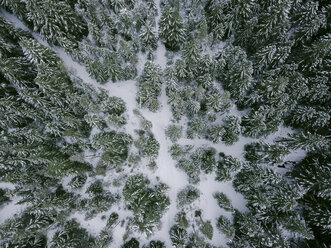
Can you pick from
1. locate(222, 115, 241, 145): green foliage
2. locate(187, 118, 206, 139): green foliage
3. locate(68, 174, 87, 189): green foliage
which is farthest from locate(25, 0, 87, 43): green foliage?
locate(222, 115, 241, 145): green foliage

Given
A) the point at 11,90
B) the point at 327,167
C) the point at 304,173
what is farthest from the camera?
the point at 11,90

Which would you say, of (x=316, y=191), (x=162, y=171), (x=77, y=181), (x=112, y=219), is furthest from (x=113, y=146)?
(x=316, y=191)

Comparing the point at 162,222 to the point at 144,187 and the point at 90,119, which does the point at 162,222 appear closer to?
the point at 144,187

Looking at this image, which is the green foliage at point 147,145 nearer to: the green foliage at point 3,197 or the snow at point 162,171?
the snow at point 162,171

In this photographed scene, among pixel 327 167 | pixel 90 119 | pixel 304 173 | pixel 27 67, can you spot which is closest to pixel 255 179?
pixel 304 173

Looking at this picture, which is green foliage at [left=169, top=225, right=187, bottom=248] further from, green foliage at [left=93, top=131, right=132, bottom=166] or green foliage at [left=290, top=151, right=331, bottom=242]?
green foliage at [left=290, top=151, right=331, bottom=242]

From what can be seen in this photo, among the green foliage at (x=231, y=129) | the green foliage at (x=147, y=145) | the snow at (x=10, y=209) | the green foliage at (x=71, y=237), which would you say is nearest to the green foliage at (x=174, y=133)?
the green foliage at (x=147, y=145)
